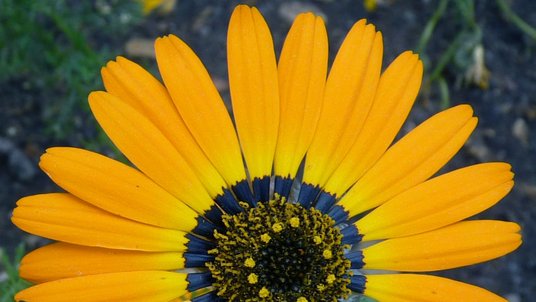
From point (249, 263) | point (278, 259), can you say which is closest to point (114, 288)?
point (249, 263)

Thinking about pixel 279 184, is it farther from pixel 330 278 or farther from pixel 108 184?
pixel 108 184

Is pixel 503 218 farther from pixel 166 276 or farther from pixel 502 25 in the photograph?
pixel 166 276

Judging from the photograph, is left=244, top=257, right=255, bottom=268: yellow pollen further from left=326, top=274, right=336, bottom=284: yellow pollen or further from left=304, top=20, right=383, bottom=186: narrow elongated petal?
left=304, top=20, right=383, bottom=186: narrow elongated petal

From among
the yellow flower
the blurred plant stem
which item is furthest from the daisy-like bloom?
the blurred plant stem

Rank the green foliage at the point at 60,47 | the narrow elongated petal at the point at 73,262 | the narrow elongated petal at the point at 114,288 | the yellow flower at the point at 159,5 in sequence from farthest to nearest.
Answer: the yellow flower at the point at 159,5, the green foliage at the point at 60,47, the narrow elongated petal at the point at 73,262, the narrow elongated petal at the point at 114,288

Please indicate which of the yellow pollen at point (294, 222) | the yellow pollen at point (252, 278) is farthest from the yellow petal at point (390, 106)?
the yellow pollen at point (252, 278)

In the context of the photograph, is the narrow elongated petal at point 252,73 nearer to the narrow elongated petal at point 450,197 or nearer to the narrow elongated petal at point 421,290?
the narrow elongated petal at point 450,197

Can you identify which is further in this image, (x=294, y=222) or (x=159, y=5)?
(x=159, y=5)
